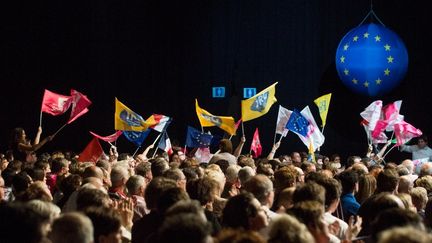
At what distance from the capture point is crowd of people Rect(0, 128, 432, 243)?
3.79 m

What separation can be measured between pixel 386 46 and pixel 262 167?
993cm

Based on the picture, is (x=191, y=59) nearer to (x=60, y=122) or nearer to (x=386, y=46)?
(x=60, y=122)

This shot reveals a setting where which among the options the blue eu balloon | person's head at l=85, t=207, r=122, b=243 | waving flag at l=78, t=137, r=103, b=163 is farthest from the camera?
the blue eu balloon

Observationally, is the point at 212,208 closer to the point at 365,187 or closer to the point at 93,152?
the point at 365,187

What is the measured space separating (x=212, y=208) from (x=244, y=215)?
129cm

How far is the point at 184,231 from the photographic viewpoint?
142 inches

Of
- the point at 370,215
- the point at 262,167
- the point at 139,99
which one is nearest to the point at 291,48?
the point at 139,99

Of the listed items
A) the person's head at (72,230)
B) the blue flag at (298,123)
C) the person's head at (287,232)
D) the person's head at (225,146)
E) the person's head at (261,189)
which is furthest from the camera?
the blue flag at (298,123)

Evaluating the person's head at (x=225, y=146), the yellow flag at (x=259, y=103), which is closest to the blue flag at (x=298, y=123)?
the yellow flag at (x=259, y=103)

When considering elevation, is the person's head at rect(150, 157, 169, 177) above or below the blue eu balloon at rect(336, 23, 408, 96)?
above

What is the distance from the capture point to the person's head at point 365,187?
7184mm

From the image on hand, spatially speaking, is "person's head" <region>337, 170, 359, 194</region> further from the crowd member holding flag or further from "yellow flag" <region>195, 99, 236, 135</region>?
A: "yellow flag" <region>195, 99, 236, 135</region>

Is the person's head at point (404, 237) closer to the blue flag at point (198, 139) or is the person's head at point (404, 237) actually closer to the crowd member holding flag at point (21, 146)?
the crowd member holding flag at point (21, 146)

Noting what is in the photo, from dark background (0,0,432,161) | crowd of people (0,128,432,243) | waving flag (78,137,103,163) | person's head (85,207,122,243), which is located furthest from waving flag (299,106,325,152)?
person's head (85,207,122,243)
